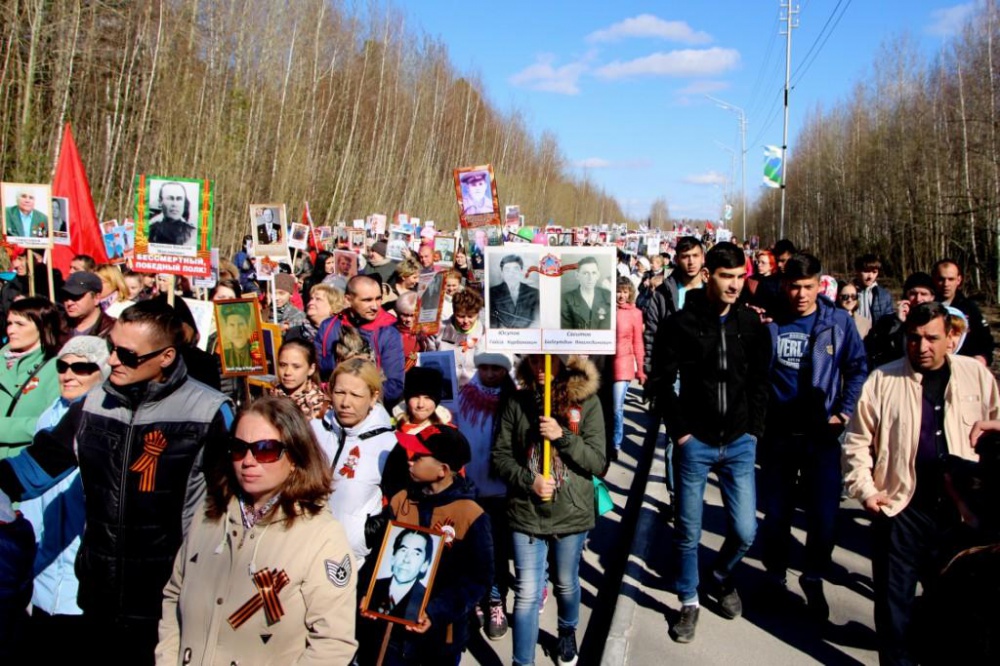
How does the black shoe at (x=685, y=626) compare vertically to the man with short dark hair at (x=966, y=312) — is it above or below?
below

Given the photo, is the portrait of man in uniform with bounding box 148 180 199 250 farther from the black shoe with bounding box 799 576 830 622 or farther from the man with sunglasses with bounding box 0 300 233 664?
the black shoe with bounding box 799 576 830 622

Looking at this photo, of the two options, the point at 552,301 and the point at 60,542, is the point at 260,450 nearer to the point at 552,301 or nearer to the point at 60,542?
the point at 60,542

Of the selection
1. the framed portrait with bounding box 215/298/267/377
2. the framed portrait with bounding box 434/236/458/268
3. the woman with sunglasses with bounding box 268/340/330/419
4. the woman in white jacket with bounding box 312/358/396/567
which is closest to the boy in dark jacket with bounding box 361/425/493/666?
the woman in white jacket with bounding box 312/358/396/567

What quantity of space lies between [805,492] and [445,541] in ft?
8.72

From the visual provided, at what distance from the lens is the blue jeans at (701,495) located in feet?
15.0

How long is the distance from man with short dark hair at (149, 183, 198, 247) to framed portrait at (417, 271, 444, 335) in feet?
6.95

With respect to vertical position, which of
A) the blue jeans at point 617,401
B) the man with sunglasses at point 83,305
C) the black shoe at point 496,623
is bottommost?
the black shoe at point 496,623

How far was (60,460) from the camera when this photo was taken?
11.6ft

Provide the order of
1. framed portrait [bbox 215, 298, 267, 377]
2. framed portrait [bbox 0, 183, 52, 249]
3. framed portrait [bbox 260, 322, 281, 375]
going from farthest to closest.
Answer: framed portrait [bbox 0, 183, 52, 249] → framed portrait [bbox 260, 322, 281, 375] → framed portrait [bbox 215, 298, 267, 377]

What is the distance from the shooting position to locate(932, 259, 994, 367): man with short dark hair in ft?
19.8

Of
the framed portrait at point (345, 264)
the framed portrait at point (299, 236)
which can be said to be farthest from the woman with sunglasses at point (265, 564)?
the framed portrait at point (299, 236)

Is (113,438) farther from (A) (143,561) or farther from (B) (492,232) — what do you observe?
(B) (492,232)

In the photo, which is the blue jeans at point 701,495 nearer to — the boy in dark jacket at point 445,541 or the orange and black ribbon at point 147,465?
the boy in dark jacket at point 445,541

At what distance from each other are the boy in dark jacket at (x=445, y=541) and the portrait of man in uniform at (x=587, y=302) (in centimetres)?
111
